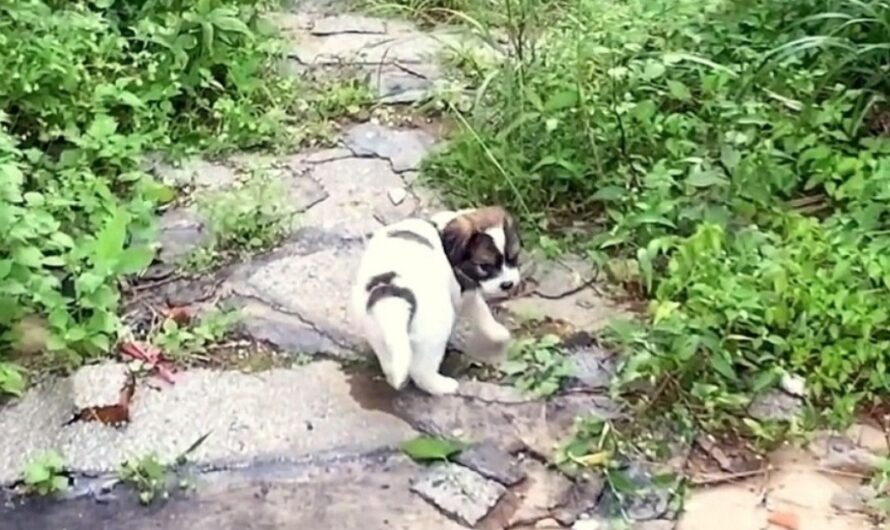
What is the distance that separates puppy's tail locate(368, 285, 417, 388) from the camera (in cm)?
321

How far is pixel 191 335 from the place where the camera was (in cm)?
363

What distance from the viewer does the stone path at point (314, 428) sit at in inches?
122

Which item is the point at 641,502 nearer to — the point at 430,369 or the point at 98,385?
the point at 430,369

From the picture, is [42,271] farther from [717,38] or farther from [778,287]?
[717,38]

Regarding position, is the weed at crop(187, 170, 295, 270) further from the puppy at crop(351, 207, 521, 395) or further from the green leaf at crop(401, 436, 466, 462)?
the green leaf at crop(401, 436, 466, 462)

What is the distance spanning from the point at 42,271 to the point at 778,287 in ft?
5.93

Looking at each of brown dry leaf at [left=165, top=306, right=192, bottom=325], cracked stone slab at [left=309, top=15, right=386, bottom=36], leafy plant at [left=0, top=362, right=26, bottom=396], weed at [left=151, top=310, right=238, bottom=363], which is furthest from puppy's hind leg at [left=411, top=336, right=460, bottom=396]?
cracked stone slab at [left=309, top=15, right=386, bottom=36]

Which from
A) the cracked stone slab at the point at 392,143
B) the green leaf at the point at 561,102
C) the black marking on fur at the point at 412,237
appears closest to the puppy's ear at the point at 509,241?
the black marking on fur at the point at 412,237

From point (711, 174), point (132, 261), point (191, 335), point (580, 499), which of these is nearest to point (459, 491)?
point (580, 499)

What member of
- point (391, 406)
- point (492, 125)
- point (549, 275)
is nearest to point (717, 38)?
point (492, 125)

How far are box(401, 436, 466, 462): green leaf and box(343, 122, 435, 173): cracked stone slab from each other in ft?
4.57

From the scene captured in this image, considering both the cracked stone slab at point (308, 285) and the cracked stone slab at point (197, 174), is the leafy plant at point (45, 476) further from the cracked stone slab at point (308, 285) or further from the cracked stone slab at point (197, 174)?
the cracked stone slab at point (197, 174)

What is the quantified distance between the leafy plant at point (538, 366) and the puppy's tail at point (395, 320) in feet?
1.16

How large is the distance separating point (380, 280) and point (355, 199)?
1.05 m
